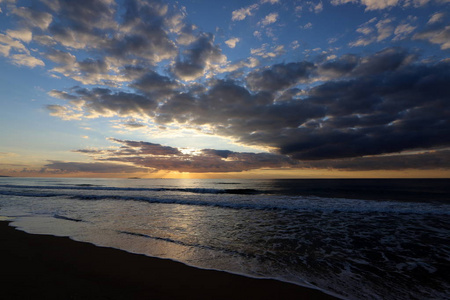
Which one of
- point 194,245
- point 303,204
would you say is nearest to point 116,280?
point 194,245

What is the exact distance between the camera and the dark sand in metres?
4.30

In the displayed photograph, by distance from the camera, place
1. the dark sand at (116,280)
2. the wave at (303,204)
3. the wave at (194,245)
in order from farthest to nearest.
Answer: the wave at (303,204), the wave at (194,245), the dark sand at (116,280)

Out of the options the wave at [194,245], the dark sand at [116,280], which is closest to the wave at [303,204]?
the wave at [194,245]

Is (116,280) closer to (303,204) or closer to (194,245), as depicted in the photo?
(194,245)

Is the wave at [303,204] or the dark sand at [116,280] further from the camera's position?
the wave at [303,204]

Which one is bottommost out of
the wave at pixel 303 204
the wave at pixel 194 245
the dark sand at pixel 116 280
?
the wave at pixel 303 204

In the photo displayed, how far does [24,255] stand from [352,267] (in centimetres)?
1027

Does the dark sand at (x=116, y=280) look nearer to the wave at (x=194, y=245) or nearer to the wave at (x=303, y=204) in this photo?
the wave at (x=194, y=245)

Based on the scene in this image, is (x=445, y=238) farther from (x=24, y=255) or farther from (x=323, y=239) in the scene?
(x=24, y=255)

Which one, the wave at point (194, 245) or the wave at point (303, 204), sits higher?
the wave at point (194, 245)

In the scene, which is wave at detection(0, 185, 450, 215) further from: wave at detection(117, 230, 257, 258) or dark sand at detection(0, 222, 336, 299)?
dark sand at detection(0, 222, 336, 299)

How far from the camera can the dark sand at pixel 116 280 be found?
4297 mm

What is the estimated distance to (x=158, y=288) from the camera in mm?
4602

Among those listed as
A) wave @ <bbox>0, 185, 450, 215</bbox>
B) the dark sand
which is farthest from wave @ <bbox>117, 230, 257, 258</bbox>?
wave @ <bbox>0, 185, 450, 215</bbox>
